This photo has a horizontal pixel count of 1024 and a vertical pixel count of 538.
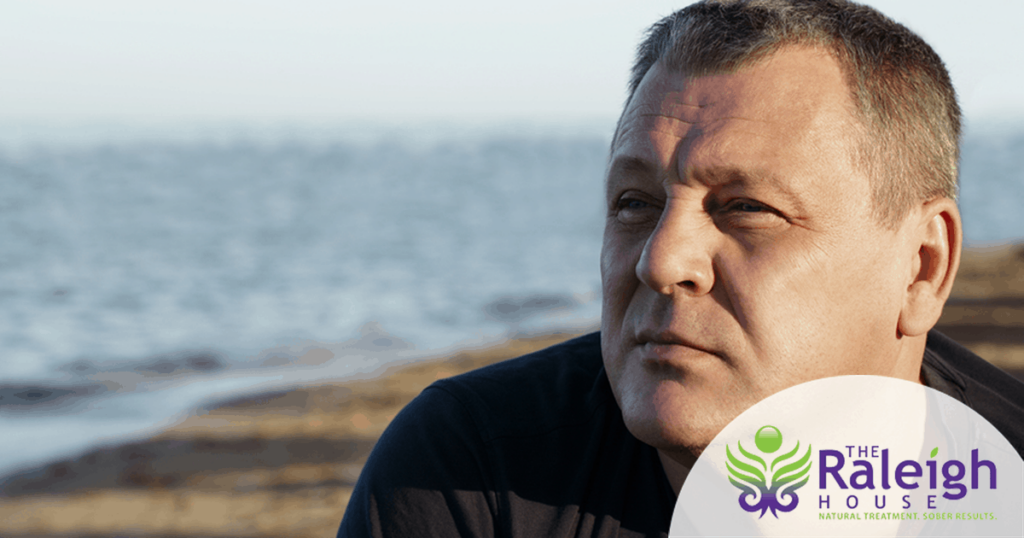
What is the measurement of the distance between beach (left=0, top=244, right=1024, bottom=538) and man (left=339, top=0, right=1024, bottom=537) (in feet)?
12.6

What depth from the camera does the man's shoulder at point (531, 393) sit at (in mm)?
1976

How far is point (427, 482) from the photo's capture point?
74.6 inches

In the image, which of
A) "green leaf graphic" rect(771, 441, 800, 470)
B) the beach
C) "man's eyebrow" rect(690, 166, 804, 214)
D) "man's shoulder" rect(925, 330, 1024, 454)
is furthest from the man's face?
the beach

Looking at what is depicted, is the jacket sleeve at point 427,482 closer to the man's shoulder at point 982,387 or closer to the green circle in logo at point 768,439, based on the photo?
the green circle in logo at point 768,439

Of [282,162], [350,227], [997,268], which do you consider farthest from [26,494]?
[282,162]

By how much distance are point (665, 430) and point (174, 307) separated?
12263mm

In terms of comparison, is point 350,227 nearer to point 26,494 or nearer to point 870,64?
point 26,494

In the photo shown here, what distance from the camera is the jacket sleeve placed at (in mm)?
1857

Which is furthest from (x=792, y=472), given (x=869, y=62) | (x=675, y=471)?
(x=869, y=62)

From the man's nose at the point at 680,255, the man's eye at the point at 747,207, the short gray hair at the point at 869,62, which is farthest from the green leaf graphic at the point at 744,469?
the short gray hair at the point at 869,62

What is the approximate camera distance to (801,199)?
5.74 feet

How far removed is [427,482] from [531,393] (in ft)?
1.14

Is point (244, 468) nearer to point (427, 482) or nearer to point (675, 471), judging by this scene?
point (427, 482)

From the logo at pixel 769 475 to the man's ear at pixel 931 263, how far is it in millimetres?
399
